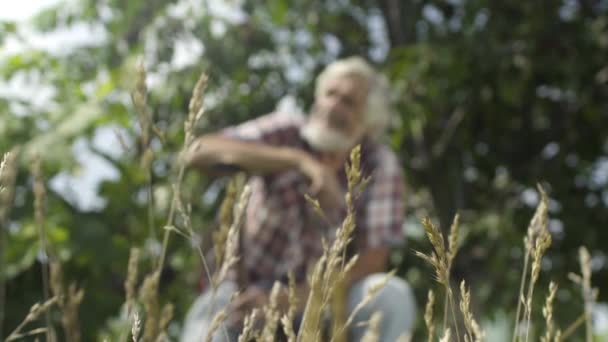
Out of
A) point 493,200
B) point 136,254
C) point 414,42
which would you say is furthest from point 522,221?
point 136,254

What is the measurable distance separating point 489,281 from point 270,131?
7.42ft

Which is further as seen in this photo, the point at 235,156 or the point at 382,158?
the point at 382,158

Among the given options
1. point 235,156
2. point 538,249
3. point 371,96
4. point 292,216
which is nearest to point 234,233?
point 538,249

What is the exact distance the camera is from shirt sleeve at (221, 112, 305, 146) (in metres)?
2.54

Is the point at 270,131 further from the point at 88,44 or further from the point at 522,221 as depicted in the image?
the point at 522,221

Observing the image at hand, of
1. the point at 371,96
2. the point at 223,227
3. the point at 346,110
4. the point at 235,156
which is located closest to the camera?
the point at 223,227

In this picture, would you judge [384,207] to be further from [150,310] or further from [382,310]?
[150,310]

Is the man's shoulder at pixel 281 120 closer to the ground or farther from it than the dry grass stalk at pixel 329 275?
closer to the ground

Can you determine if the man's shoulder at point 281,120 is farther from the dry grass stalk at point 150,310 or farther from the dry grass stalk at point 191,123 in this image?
the dry grass stalk at point 150,310

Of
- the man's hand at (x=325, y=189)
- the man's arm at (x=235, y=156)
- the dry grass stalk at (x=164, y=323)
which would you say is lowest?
the man's arm at (x=235, y=156)

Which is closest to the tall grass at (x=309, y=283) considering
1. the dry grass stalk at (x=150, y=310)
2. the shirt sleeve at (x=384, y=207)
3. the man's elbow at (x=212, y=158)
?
the dry grass stalk at (x=150, y=310)

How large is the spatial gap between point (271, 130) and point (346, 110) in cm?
38

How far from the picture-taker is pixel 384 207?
260 centimetres

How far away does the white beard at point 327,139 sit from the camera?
8.72 feet
